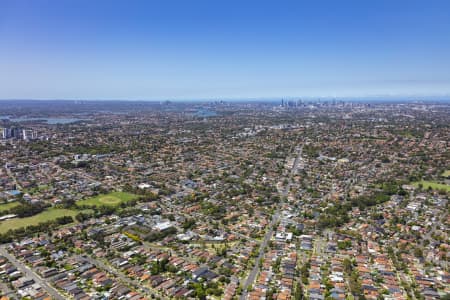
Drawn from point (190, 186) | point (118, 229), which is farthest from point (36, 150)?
point (118, 229)

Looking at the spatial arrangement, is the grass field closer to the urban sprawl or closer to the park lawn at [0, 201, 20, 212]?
the urban sprawl

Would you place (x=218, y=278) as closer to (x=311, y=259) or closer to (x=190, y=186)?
(x=311, y=259)

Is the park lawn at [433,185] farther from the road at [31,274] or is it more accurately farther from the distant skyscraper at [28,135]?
the distant skyscraper at [28,135]

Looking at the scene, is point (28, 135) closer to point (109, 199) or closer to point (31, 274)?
point (109, 199)

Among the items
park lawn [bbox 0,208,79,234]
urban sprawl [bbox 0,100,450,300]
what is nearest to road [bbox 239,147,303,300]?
urban sprawl [bbox 0,100,450,300]

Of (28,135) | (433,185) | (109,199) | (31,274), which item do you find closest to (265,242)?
(31,274)
